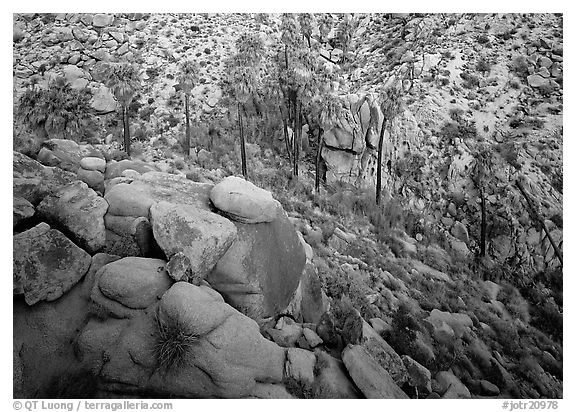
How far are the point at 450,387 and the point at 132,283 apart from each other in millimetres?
7057

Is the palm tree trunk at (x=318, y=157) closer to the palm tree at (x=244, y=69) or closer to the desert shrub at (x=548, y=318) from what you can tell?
the palm tree at (x=244, y=69)

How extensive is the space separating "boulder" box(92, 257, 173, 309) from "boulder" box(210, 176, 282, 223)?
6.21ft

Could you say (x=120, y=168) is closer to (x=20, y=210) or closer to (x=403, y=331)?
(x=20, y=210)

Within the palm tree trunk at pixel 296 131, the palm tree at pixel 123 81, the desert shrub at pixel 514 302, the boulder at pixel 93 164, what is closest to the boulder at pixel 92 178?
the boulder at pixel 93 164

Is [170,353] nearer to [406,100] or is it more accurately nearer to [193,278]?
[193,278]

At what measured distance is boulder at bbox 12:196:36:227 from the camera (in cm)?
613

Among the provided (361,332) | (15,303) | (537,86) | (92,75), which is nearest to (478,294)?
(361,332)

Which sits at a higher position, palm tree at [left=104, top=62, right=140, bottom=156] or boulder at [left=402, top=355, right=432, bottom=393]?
palm tree at [left=104, top=62, right=140, bottom=156]

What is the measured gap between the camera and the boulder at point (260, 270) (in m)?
6.47

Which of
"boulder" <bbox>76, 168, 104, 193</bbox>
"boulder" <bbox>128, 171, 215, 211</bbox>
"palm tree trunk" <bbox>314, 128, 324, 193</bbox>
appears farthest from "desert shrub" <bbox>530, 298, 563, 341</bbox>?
"boulder" <bbox>76, 168, 104, 193</bbox>

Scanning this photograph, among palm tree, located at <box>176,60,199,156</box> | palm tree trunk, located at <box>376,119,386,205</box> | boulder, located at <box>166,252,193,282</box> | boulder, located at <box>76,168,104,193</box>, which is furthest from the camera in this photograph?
palm tree trunk, located at <box>376,119,386,205</box>

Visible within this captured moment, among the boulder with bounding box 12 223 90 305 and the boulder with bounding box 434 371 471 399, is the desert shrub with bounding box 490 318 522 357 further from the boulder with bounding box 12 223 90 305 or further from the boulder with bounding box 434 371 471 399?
the boulder with bounding box 12 223 90 305

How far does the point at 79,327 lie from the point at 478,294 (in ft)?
40.2

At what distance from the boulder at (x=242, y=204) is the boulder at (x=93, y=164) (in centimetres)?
347
